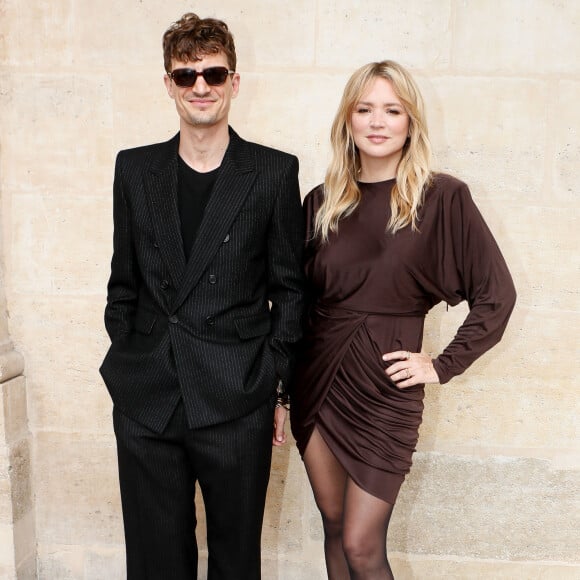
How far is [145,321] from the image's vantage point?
2.33 meters

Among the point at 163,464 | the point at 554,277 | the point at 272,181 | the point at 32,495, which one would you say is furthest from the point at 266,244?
the point at 32,495

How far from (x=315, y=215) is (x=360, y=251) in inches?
10.2

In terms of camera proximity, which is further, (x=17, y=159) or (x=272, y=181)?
(x=17, y=159)

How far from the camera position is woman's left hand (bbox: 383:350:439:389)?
239 cm

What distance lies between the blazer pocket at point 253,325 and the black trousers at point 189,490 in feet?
0.78

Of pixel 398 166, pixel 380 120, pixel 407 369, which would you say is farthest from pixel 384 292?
pixel 380 120

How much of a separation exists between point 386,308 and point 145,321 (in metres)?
0.81

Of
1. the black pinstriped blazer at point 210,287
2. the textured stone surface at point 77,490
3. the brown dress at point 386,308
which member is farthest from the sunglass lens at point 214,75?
the textured stone surface at point 77,490

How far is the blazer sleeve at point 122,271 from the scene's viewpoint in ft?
7.76

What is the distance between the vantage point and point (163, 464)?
235cm

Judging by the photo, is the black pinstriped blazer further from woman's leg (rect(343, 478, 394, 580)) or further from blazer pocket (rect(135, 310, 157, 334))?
woman's leg (rect(343, 478, 394, 580))

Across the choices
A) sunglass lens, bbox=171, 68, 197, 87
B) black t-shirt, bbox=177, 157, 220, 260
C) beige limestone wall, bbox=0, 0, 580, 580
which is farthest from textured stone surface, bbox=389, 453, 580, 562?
sunglass lens, bbox=171, 68, 197, 87

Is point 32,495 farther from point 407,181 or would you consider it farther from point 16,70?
point 407,181

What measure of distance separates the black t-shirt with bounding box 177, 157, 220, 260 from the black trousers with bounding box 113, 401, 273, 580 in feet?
1.86
